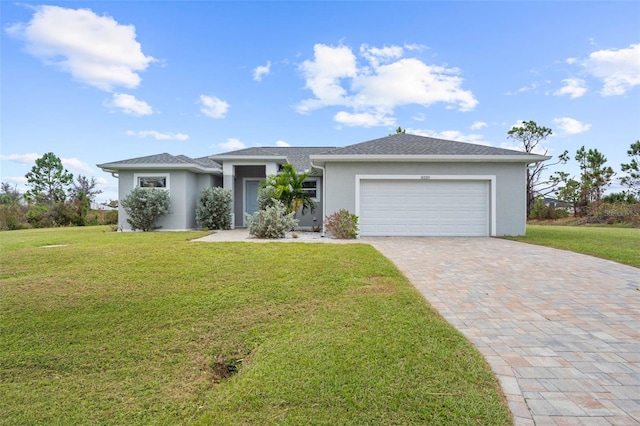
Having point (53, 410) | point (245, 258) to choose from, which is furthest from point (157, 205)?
point (53, 410)

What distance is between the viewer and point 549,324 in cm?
376

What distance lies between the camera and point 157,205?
44.5 ft

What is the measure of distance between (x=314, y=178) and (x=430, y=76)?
7.82 metres

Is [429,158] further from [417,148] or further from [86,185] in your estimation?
[86,185]

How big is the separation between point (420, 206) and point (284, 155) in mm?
8790

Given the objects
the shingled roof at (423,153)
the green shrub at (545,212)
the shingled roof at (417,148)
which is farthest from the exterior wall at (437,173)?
the green shrub at (545,212)

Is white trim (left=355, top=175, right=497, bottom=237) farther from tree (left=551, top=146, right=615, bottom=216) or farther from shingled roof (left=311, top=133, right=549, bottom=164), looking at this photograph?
tree (left=551, top=146, right=615, bottom=216)

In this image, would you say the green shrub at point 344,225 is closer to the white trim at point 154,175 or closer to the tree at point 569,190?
the white trim at point 154,175

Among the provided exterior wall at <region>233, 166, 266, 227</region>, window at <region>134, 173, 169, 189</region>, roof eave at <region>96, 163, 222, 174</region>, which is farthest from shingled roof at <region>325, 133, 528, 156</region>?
window at <region>134, 173, 169, 189</region>

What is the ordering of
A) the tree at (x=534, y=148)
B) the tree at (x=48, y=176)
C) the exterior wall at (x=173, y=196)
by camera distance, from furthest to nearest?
the tree at (x=48, y=176) → the tree at (x=534, y=148) → the exterior wall at (x=173, y=196)

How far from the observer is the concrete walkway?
7.61ft

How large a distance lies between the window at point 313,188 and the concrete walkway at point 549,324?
8.57 metres

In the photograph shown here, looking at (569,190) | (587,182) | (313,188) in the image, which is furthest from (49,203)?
(587,182)

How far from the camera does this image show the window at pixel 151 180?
1426cm
